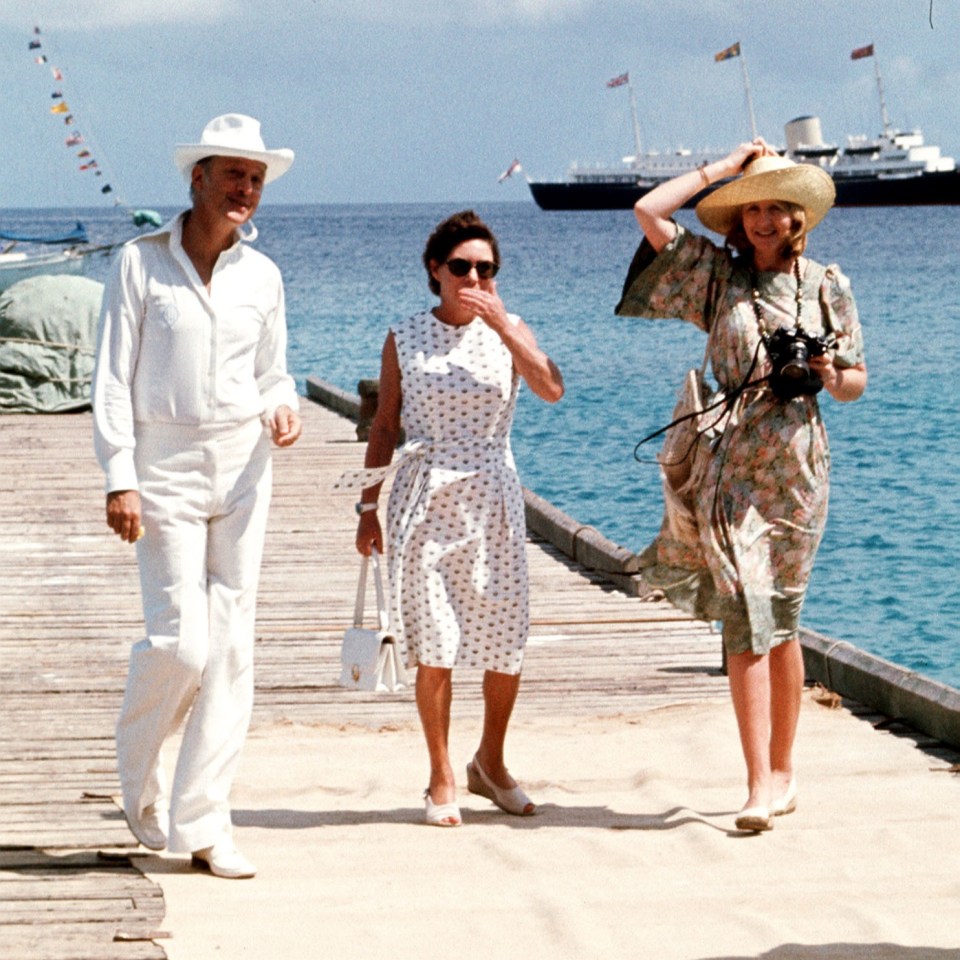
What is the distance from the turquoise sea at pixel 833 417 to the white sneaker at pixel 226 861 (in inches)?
341

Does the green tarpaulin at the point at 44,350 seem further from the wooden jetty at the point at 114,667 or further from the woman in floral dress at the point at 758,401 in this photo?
the woman in floral dress at the point at 758,401

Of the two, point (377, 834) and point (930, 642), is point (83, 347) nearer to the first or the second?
point (930, 642)

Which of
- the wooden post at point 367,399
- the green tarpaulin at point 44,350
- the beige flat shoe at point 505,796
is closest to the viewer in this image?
the beige flat shoe at point 505,796

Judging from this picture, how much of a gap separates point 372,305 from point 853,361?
50.6 meters

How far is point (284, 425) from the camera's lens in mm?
4652

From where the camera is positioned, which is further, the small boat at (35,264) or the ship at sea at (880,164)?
the ship at sea at (880,164)

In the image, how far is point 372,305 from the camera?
5553 cm

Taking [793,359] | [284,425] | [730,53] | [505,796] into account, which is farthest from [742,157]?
[730,53]

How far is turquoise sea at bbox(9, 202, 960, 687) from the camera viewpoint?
15.1 m

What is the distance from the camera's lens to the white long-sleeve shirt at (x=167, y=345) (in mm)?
4465

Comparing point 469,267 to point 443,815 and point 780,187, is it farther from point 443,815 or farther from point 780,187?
point 443,815

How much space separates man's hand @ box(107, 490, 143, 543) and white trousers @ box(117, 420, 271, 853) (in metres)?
0.10

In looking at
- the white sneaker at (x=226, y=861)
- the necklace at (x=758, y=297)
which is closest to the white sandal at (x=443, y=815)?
the white sneaker at (x=226, y=861)

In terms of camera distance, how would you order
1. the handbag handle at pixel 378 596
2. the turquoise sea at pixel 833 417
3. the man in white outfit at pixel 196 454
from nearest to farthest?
the man in white outfit at pixel 196 454
the handbag handle at pixel 378 596
the turquoise sea at pixel 833 417
